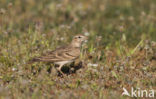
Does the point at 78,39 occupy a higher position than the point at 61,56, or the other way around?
the point at 78,39

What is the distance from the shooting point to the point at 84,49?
7387 millimetres

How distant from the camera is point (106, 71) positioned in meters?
6.66

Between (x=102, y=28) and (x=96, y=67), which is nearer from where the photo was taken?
(x=96, y=67)

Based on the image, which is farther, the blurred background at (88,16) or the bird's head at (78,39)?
the blurred background at (88,16)

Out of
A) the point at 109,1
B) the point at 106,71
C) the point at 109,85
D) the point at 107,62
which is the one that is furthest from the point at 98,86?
the point at 109,1

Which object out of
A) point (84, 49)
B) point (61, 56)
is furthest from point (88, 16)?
point (61, 56)

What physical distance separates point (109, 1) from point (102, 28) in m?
3.03

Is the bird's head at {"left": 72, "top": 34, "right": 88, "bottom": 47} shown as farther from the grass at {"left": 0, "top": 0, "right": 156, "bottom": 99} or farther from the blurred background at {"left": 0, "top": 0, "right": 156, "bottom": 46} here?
the blurred background at {"left": 0, "top": 0, "right": 156, "bottom": 46}

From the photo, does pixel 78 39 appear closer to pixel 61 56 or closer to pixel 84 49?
pixel 84 49

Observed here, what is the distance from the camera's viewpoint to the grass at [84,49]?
18.6 ft

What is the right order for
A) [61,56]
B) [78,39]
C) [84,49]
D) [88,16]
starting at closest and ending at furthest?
[61,56] < [78,39] < [84,49] < [88,16]

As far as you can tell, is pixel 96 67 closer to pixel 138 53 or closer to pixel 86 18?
pixel 138 53

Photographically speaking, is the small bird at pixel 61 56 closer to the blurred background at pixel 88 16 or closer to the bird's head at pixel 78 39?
the bird's head at pixel 78 39

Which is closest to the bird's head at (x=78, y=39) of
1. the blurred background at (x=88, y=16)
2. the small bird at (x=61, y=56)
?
the small bird at (x=61, y=56)
